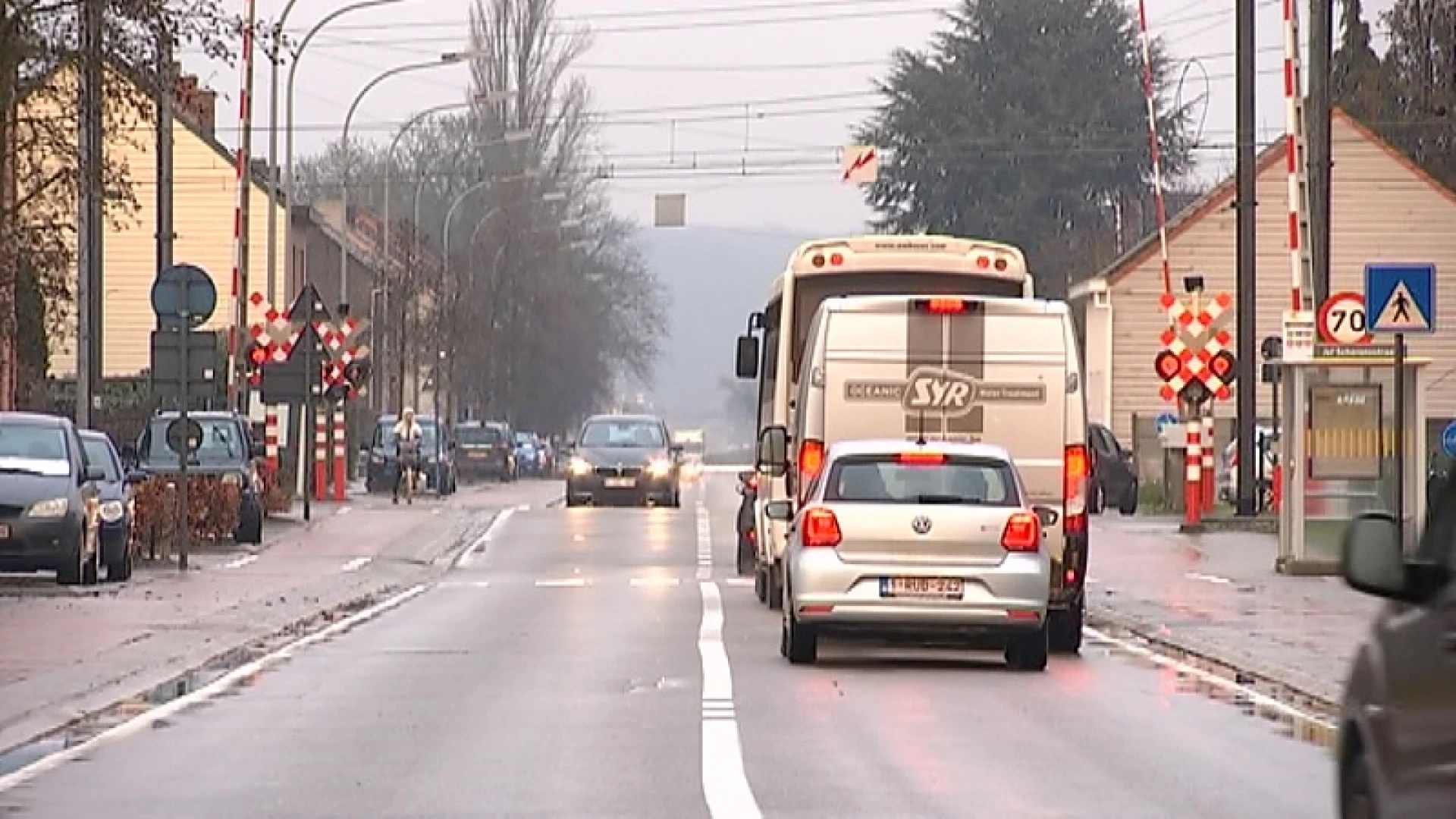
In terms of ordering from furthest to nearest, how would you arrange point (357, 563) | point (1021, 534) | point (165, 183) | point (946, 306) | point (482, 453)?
point (482, 453) < point (165, 183) < point (357, 563) < point (946, 306) < point (1021, 534)

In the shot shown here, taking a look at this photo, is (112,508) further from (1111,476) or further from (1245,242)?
(1111,476)

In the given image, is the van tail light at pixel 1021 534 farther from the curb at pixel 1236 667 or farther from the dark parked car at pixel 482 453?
the dark parked car at pixel 482 453

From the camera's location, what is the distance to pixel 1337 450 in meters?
32.7

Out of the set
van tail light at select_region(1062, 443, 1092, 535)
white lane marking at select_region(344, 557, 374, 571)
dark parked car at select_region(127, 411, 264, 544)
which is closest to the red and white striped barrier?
dark parked car at select_region(127, 411, 264, 544)

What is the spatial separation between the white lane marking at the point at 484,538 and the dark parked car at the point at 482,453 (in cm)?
2798

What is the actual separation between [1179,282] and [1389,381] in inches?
1657

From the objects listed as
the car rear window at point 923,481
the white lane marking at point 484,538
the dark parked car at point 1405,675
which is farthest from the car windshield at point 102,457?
the dark parked car at point 1405,675

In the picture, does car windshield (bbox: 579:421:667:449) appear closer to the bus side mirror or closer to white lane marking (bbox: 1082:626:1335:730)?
the bus side mirror

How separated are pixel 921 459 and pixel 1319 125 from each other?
1777 cm

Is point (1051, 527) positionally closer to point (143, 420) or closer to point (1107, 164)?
point (143, 420)

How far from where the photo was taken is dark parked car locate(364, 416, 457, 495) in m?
64.7

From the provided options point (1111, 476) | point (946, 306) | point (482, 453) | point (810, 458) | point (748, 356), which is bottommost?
point (1111, 476)

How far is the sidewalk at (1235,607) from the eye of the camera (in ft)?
70.9

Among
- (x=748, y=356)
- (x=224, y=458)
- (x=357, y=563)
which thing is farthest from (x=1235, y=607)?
(x=224, y=458)
